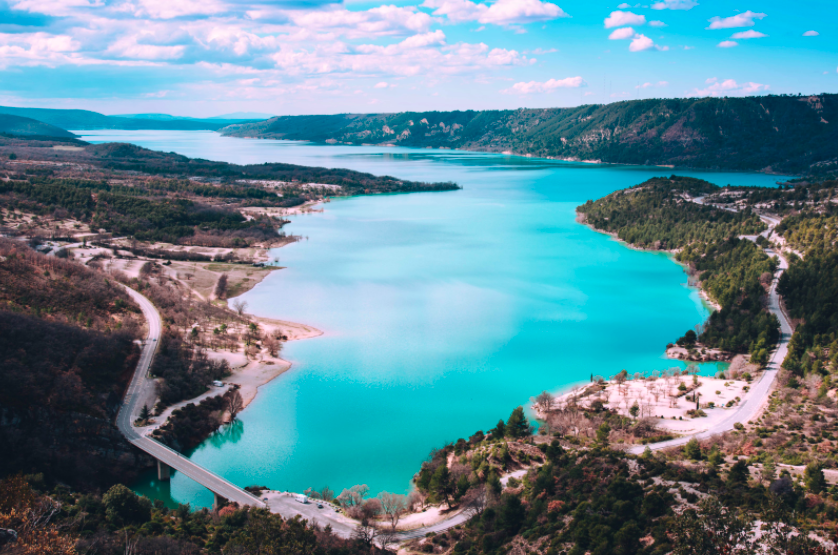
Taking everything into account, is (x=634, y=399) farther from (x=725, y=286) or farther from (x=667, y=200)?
(x=667, y=200)

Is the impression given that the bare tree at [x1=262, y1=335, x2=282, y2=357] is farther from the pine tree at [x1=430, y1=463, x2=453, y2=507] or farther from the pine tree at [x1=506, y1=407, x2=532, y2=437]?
the pine tree at [x1=430, y1=463, x2=453, y2=507]

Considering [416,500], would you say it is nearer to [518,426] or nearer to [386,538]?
[386,538]

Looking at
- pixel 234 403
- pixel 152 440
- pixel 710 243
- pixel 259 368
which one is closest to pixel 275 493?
pixel 152 440

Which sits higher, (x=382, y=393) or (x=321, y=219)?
(x=321, y=219)

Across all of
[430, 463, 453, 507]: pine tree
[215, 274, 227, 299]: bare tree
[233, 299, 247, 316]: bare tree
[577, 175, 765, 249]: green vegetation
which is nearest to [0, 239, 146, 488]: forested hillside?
[233, 299, 247, 316]: bare tree

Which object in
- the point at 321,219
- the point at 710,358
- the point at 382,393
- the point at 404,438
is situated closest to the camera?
the point at 404,438

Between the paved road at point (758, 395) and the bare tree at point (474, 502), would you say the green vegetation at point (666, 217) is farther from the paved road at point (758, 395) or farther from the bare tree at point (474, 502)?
the bare tree at point (474, 502)

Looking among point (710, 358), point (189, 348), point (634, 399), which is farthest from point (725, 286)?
point (189, 348)

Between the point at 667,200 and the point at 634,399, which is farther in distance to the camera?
the point at 667,200
